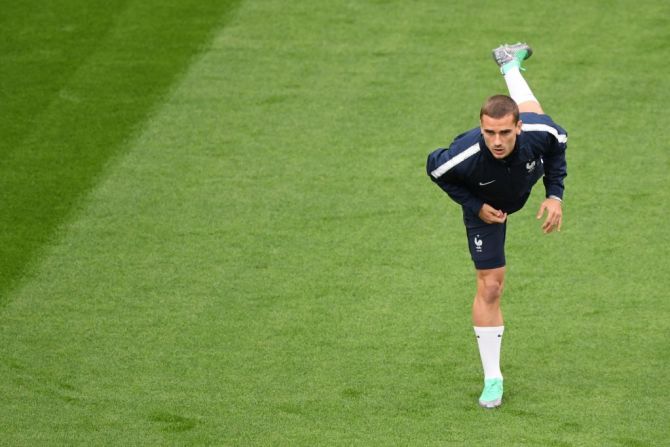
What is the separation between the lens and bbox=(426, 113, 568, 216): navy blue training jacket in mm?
6852

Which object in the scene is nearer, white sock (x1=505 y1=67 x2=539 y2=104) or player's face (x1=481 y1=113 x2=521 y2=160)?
Result: player's face (x1=481 y1=113 x2=521 y2=160)

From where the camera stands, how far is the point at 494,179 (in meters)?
6.94

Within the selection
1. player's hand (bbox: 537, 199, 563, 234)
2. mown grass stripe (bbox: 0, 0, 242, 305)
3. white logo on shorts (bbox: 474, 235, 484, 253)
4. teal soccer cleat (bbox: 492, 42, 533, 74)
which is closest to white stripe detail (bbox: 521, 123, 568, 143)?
player's hand (bbox: 537, 199, 563, 234)

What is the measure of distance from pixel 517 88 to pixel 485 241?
41.2 inches

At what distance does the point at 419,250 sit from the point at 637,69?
3.27 meters

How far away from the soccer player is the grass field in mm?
383

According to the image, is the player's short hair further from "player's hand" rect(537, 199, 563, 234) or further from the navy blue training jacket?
"player's hand" rect(537, 199, 563, 234)

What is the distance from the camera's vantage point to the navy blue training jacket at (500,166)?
6.85 metres

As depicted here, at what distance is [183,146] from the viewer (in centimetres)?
1031

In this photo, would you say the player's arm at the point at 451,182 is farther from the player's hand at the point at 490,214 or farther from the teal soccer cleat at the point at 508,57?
the teal soccer cleat at the point at 508,57

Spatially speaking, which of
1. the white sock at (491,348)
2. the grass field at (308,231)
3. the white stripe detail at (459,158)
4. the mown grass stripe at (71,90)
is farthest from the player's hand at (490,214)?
the mown grass stripe at (71,90)

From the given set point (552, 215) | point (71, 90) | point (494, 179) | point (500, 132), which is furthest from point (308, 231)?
point (71, 90)

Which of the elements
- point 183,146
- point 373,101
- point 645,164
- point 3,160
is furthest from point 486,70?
point 3,160

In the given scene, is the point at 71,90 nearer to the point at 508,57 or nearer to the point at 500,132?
the point at 508,57
